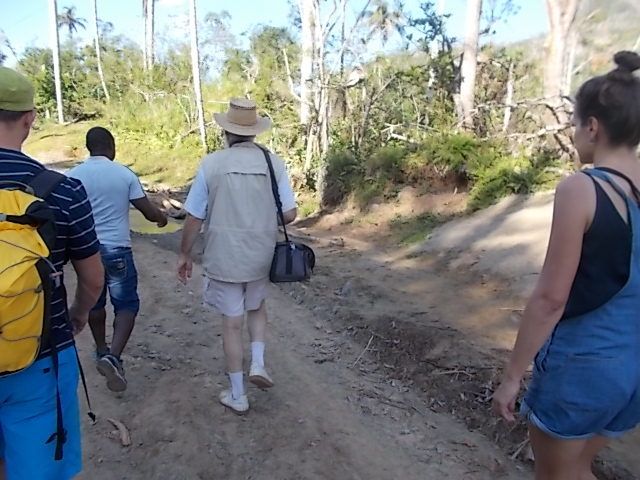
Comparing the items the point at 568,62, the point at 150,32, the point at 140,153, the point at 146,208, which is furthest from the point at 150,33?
the point at 146,208

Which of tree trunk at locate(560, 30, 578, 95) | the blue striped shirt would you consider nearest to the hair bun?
the blue striped shirt

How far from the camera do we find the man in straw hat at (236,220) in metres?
3.88

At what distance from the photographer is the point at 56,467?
207 centimetres

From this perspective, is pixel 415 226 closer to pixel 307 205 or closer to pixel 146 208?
pixel 307 205

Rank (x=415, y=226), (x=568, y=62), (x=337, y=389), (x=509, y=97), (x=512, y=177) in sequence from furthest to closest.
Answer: (x=568, y=62) → (x=509, y=97) → (x=415, y=226) → (x=512, y=177) → (x=337, y=389)

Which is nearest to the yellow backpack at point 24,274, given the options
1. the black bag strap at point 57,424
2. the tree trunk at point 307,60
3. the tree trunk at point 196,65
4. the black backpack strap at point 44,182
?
the black backpack strap at point 44,182

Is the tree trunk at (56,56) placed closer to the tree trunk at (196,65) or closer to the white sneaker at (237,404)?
the tree trunk at (196,65)

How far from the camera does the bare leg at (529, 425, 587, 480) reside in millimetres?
2016

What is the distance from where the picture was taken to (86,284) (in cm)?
227

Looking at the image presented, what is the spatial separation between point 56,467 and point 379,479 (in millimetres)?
1974

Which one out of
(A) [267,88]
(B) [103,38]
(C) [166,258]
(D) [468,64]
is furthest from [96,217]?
(B) [103,38]

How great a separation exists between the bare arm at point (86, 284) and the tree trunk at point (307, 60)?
13.2 meters

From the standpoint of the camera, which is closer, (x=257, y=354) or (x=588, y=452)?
(x=588, y=452)

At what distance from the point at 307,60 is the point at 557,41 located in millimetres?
7039
